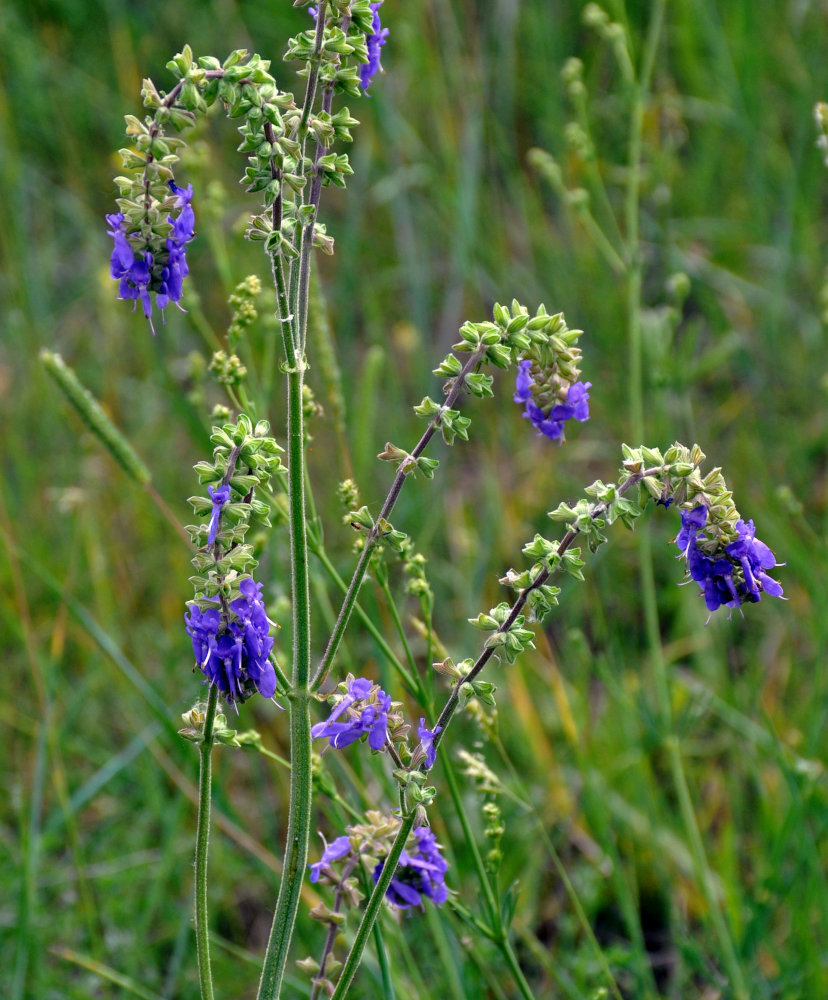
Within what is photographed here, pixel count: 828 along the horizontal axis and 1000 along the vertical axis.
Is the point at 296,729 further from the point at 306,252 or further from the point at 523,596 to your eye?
the point at 306,252

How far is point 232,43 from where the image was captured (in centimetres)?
482

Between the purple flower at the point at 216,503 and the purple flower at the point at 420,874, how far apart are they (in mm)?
578

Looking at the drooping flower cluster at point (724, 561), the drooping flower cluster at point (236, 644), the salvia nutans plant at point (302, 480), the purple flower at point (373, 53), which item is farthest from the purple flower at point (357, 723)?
the purple flower at point (373, 53)

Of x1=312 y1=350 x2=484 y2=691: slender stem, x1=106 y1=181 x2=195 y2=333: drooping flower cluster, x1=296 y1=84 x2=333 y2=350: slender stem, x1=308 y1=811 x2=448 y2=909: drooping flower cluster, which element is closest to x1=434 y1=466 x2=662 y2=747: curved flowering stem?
x1=312 y1=350 x2=484 y2=691: slender stem

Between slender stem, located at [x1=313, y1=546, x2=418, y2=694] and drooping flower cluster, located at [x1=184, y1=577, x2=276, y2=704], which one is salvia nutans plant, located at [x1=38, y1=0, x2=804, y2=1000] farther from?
slender stem, located at [x1=313, y1=546, x2=418, y2=694]

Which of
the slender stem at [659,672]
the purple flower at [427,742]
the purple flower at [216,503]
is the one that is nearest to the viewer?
the purple flower at [216,503]

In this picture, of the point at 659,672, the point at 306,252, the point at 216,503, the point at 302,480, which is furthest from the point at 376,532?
the point at 659,672

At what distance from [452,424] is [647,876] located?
196 cm

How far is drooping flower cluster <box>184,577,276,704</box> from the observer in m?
1.23

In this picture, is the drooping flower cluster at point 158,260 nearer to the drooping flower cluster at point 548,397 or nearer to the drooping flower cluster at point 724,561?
the drooping flower cluster at point 548,397

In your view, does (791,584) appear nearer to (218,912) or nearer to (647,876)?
(647,876)

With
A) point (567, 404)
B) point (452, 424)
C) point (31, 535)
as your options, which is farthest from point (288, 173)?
point (31, 535)

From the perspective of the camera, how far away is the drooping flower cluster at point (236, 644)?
1229mm

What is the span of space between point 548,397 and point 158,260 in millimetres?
556
